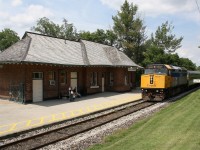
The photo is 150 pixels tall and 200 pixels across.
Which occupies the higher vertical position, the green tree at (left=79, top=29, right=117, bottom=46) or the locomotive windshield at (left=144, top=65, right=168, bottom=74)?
the green tree at (left=79, top=29, right=117, bottom=46)

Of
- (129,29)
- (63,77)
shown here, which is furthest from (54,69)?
(129,29)

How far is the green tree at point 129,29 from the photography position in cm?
5729

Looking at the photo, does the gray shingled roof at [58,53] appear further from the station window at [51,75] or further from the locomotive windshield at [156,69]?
the locomotive windshield at [156,69]

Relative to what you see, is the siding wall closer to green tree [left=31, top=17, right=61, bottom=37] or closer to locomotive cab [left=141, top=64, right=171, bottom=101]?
locomotive cab [left=141, top=64, right=171, bottom=101]

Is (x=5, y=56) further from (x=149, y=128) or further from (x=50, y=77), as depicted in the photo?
(x=149, y=128)

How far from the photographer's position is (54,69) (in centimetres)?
2630

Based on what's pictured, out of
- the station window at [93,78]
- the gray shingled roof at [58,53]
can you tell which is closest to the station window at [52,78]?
the gray shingled roof at [58,53]

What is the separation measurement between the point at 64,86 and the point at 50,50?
4.04 meters

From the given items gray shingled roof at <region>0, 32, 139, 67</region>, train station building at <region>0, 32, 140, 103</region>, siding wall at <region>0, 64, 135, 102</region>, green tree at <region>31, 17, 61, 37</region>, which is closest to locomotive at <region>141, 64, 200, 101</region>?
train station building at <region>0, 32, 140, 103</region>

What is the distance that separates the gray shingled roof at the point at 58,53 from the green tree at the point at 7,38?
2279 inches

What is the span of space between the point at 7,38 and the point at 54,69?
224 feet

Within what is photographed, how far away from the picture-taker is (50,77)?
85.3 ft

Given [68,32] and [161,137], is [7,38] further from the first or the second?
[161,137]

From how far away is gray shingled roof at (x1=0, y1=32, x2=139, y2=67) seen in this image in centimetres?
2394
